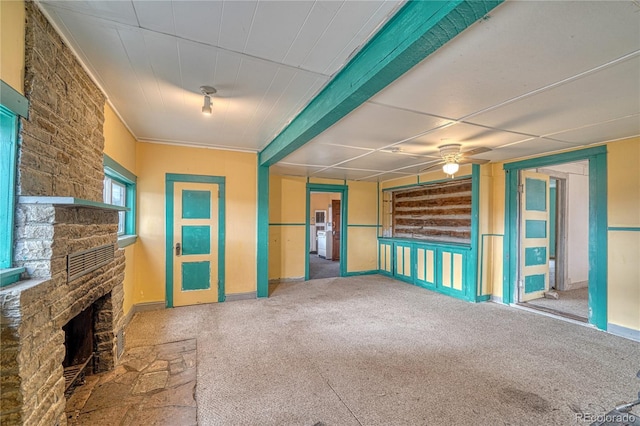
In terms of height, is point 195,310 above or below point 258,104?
below

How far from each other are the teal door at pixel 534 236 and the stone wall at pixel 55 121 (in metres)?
5.61

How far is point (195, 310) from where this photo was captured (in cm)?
413

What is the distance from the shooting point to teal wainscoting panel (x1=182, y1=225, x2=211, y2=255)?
4.34 m

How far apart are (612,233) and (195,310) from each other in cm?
547

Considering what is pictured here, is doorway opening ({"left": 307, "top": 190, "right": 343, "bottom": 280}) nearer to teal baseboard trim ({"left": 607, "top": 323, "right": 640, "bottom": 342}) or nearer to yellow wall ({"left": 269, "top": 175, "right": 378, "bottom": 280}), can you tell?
yellow wall ({"left": 269, "top": 175, "right": 378, "bottom": 280})

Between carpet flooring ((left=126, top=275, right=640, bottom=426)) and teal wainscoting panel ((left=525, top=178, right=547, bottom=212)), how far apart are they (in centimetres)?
180

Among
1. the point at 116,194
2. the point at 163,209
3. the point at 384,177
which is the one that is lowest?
the point at 163,209

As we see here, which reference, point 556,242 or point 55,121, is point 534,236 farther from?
point 55,121

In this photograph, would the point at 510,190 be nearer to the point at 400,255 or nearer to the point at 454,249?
the point at 454,249

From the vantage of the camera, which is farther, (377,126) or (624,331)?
(624,331)

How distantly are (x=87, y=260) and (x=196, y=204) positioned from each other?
245cm

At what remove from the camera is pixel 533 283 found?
4836mm

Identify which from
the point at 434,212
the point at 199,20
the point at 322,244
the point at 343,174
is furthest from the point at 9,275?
the point at 322,244

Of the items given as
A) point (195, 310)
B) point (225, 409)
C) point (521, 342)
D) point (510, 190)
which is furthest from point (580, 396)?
point (195, 310)
